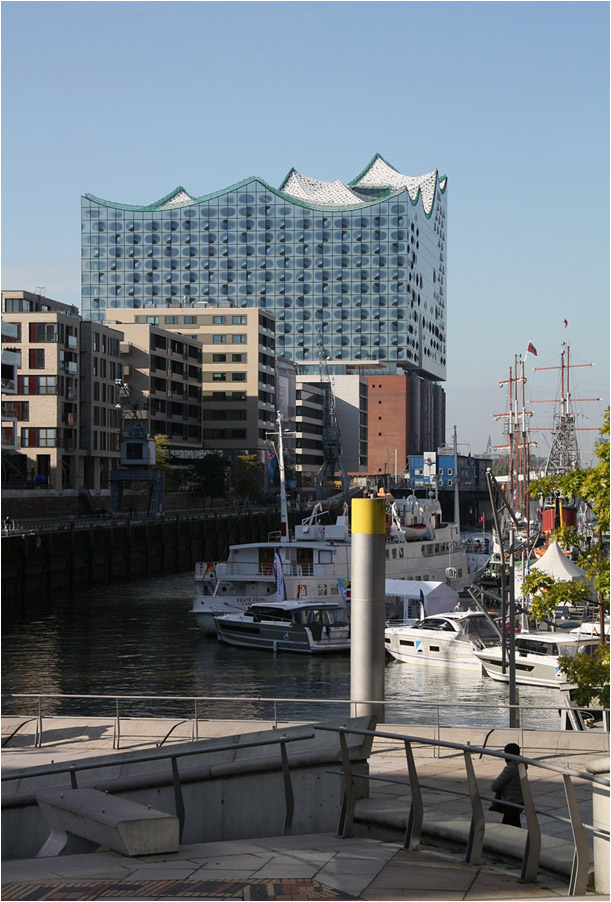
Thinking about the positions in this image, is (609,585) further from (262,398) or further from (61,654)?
(262,398)

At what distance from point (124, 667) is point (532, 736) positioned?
2832cm

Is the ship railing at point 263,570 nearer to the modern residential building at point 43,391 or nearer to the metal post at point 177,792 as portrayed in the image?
the metal post at point 177,792

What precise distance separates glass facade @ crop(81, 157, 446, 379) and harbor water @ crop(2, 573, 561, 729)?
143 metres

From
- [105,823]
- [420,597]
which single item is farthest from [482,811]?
[420,597]

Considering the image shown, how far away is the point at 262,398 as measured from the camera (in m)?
155

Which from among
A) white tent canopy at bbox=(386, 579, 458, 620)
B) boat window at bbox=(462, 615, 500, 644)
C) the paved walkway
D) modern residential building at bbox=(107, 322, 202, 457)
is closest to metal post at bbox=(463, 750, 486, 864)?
the paved walkway

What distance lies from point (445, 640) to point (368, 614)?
2762cm

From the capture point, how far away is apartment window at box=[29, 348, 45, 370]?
10281 cm

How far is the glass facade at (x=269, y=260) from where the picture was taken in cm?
19462

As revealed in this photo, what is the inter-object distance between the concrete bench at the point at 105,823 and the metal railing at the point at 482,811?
210cm

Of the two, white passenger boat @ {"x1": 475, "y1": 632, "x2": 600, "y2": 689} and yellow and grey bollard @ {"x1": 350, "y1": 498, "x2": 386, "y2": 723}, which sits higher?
yellow and grey bollard @ {"x1": 350, "y1": 498, "x2": 386, "y2": 723}

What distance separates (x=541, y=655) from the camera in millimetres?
41625

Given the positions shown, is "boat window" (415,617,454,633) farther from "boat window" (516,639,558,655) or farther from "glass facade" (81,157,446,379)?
"glass facade" (81,157,446,379)

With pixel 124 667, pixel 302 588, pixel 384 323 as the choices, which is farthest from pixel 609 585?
pixel 384 323
